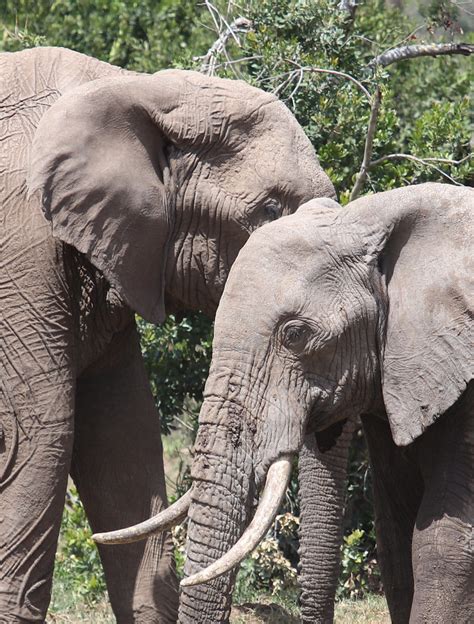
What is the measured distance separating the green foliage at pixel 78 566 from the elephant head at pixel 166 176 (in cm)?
242

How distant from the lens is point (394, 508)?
5.18 meters

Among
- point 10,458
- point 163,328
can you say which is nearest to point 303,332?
point 10,458

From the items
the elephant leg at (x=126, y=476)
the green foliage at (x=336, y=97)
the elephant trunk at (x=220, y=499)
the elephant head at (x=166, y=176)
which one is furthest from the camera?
the green foliage at (x=336, y=97)

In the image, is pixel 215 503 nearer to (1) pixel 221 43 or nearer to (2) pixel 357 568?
(2) pixel 357 568

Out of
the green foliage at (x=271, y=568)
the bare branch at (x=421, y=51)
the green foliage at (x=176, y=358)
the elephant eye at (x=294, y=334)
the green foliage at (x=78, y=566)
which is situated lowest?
the green foliage at (x=78, y=566)

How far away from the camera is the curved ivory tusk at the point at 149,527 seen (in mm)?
4553

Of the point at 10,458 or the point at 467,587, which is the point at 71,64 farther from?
the point at 467,587

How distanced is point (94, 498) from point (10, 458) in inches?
26.7

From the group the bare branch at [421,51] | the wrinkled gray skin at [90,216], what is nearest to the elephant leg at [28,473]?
the wrinkled gray skin at [90,216]

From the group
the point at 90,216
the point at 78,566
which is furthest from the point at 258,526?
the point at 78,566

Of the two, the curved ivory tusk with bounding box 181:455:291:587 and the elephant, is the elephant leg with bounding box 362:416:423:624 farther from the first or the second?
the curved ivory tusk with bounding box 181:455:291:587

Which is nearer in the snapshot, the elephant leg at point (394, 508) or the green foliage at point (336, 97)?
the elephant leg at point (394, 508)

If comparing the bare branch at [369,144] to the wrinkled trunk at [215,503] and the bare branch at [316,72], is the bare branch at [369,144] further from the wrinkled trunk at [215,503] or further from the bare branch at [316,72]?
the wrinkled trunk at [215,503]

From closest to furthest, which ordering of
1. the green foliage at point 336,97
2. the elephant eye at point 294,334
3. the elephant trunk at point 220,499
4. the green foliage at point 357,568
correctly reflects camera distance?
the elephant trunk at point 220,499 → the elephant eye at point 294,334 → the green foliage at point 336,97 → the green foliage at point 357,568
